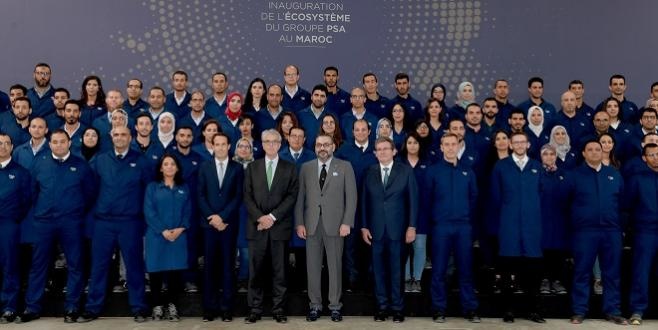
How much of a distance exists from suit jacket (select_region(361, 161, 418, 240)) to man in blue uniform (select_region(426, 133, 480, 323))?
0.66 ft

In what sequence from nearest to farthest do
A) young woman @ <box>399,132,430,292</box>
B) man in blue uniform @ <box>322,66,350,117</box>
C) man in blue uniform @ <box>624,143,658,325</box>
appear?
man in blue uniform @ <box>624,143,658,325</box>
young woman @ <box>399,132,430,292</box>
man in blue uniform @ <box>322,66,350,117</box>

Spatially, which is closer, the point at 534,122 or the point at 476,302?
the point at 476,302

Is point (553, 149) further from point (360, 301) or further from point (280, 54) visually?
point (280, 54)

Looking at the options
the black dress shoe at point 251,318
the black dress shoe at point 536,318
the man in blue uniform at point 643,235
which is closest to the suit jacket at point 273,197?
the black dress shoe at point 251,318

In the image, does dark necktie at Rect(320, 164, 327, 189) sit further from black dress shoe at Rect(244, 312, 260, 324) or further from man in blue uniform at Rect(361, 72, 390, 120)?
man in blue uniform at Rect(361, 72, 390, 120)

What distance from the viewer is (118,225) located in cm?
518

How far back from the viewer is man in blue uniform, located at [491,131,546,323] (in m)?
5.32

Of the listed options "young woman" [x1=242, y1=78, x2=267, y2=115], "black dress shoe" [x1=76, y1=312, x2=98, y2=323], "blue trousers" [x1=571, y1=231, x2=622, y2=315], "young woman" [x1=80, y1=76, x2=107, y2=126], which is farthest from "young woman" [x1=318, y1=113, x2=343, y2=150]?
"black dress shoe" [x1=76, y1=312, x2=98, y2=323]

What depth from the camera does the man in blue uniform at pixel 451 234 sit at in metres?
5.31

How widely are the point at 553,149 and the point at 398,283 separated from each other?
178cm

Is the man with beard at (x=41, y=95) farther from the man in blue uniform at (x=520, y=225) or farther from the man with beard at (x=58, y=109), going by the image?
the man in blue uniform at (x=520, y=225)

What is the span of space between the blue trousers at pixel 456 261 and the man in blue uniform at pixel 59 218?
2.79 m

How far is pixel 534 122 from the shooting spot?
21.1 feet

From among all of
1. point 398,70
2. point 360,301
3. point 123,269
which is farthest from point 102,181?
point 398,70
